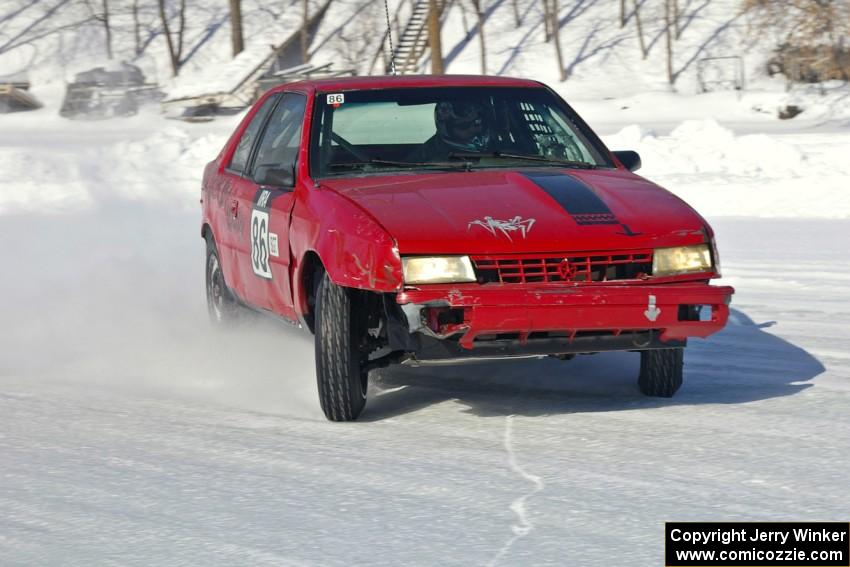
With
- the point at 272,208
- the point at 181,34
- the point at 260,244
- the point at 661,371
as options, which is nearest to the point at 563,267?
the point at 661,371

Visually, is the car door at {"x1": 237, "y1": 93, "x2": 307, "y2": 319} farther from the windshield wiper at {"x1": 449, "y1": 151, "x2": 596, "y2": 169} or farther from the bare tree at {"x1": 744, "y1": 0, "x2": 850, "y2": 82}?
the bare tree at {"x1": 744, "y1": 0, "x2": 850, "y2": 82}

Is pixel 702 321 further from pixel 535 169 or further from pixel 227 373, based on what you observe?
pixel 227 373

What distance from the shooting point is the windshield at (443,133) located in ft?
20.1

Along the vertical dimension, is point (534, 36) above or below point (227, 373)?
below

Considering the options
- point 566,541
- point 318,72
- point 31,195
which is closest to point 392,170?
point 566,541

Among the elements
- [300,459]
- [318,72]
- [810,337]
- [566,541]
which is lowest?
[318,72]

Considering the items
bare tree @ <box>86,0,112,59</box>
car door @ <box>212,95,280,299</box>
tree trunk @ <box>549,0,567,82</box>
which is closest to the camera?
car door @ <box>212,95,280,299</box>

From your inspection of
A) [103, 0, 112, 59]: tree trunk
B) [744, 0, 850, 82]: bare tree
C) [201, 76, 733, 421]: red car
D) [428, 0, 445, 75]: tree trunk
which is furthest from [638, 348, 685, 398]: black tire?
[103, 0, 112, 59]: tree trunk

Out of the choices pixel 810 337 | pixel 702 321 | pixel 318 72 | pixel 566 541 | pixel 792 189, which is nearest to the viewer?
pixel 566 541

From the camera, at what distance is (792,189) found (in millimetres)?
13891

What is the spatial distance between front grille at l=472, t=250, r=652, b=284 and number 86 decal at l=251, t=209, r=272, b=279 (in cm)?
160

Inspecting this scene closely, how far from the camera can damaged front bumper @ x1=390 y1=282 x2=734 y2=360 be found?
4.98 meters

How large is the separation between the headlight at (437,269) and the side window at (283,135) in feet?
4.32

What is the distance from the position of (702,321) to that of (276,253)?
2.03 m
